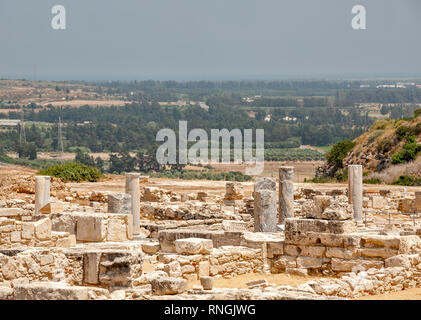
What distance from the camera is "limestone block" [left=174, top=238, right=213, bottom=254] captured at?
495 inches

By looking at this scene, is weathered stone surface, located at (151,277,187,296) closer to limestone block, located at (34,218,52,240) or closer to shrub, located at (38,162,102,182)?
limestone block, located at (34,218,52,240)

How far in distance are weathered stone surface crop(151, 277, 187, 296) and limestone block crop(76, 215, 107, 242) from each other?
5.38 metres

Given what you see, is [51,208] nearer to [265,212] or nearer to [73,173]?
[265,212]

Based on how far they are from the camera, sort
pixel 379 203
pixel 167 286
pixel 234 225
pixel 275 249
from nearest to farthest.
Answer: pixel 167 286 < pixel 275 249 < pixel 234 225 < pixel 379 203

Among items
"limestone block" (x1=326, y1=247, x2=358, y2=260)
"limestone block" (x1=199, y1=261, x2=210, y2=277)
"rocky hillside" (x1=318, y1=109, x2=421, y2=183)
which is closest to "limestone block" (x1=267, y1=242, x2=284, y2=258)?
"limestone block" (x1=326, y1=247, x2=358, y2=260)

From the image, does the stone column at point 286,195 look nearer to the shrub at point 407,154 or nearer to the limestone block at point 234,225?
the limestone block at point 234,225

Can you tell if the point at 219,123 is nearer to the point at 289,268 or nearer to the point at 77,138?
the point at 77,138

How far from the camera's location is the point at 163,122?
143 meters

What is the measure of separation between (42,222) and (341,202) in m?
4.75

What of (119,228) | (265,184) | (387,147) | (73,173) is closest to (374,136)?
A: (387,147)

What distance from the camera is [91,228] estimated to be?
15.5 meters

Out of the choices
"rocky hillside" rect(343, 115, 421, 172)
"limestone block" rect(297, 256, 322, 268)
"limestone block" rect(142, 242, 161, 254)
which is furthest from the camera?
"rocky hillside" rect(343, 115, 421, 172)

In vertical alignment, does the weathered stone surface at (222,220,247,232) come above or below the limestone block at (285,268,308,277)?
below

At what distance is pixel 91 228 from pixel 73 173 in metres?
24.0
